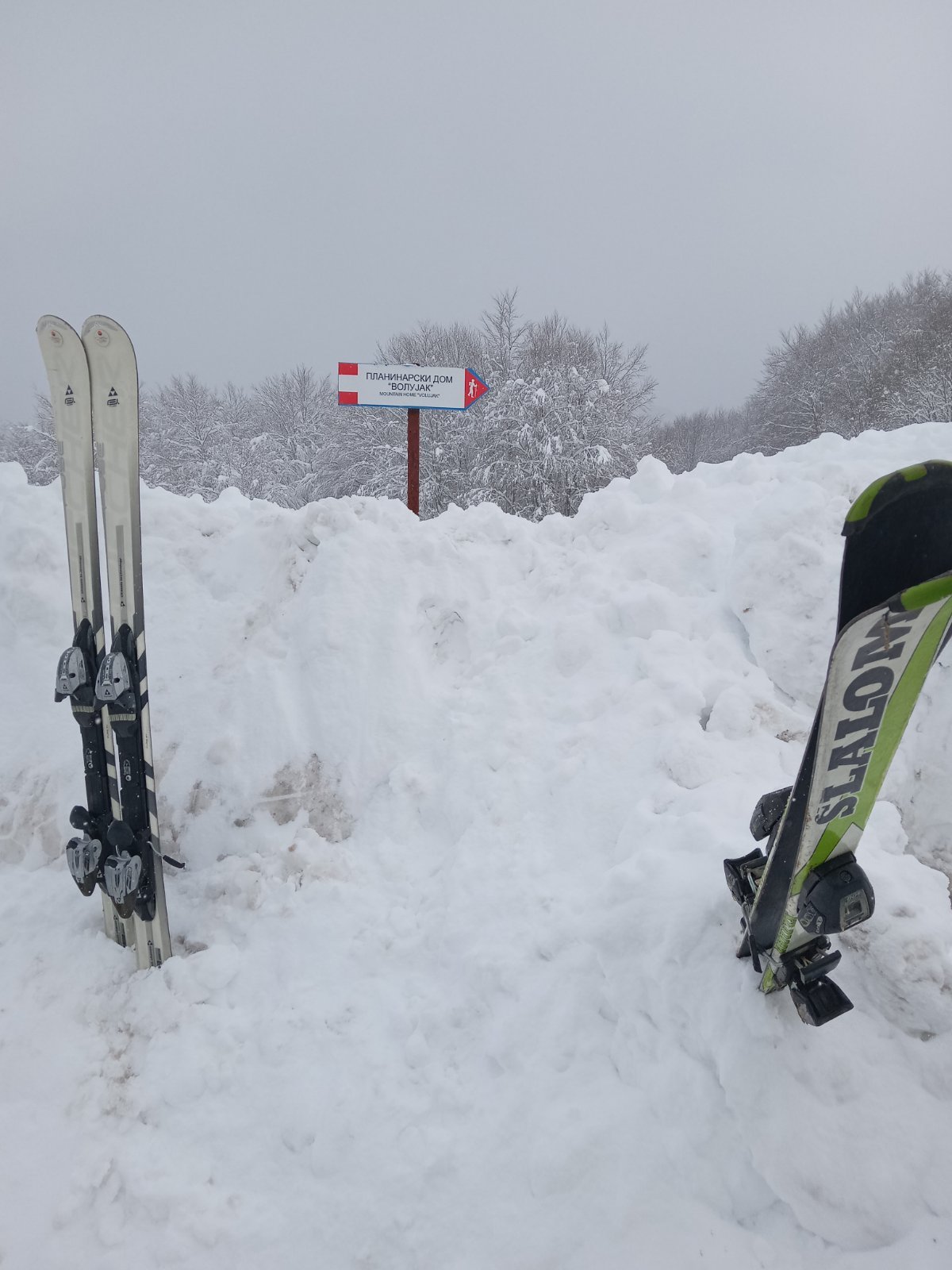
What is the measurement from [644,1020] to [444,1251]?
3.54ft

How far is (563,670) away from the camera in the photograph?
179 inches

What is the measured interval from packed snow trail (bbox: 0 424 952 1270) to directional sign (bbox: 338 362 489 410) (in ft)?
7.88

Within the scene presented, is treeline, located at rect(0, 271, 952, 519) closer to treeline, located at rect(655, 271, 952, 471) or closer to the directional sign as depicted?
treeline, located at rect(655, 271, 952, 471)

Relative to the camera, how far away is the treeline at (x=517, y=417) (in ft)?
58.2

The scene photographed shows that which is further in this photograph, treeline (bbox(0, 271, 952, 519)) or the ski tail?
treeline (bbox(0, 271, 952, 519))

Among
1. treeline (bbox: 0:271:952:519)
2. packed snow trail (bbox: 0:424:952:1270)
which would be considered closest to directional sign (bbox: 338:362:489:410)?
packed snow trail (bbox: 0:424:952:1270)

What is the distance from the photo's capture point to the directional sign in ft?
23.1

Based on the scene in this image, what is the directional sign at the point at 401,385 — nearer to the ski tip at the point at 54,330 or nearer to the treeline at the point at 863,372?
the ski tip at the point at 54,330

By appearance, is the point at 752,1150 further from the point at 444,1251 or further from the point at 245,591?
the point at 245,591

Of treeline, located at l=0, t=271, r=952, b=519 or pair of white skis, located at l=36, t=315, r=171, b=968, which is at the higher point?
treeline, located at l=0, t=271, r=952, b=519

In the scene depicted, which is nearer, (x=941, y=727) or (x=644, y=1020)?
(x=644, y=1020)

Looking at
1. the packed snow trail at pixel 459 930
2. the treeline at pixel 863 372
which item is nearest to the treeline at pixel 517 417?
the treeline at pixel 863 372

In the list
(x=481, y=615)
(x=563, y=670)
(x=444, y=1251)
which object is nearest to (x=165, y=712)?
(x=481, y=615)

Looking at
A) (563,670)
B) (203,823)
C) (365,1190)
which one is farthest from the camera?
(563,670)
